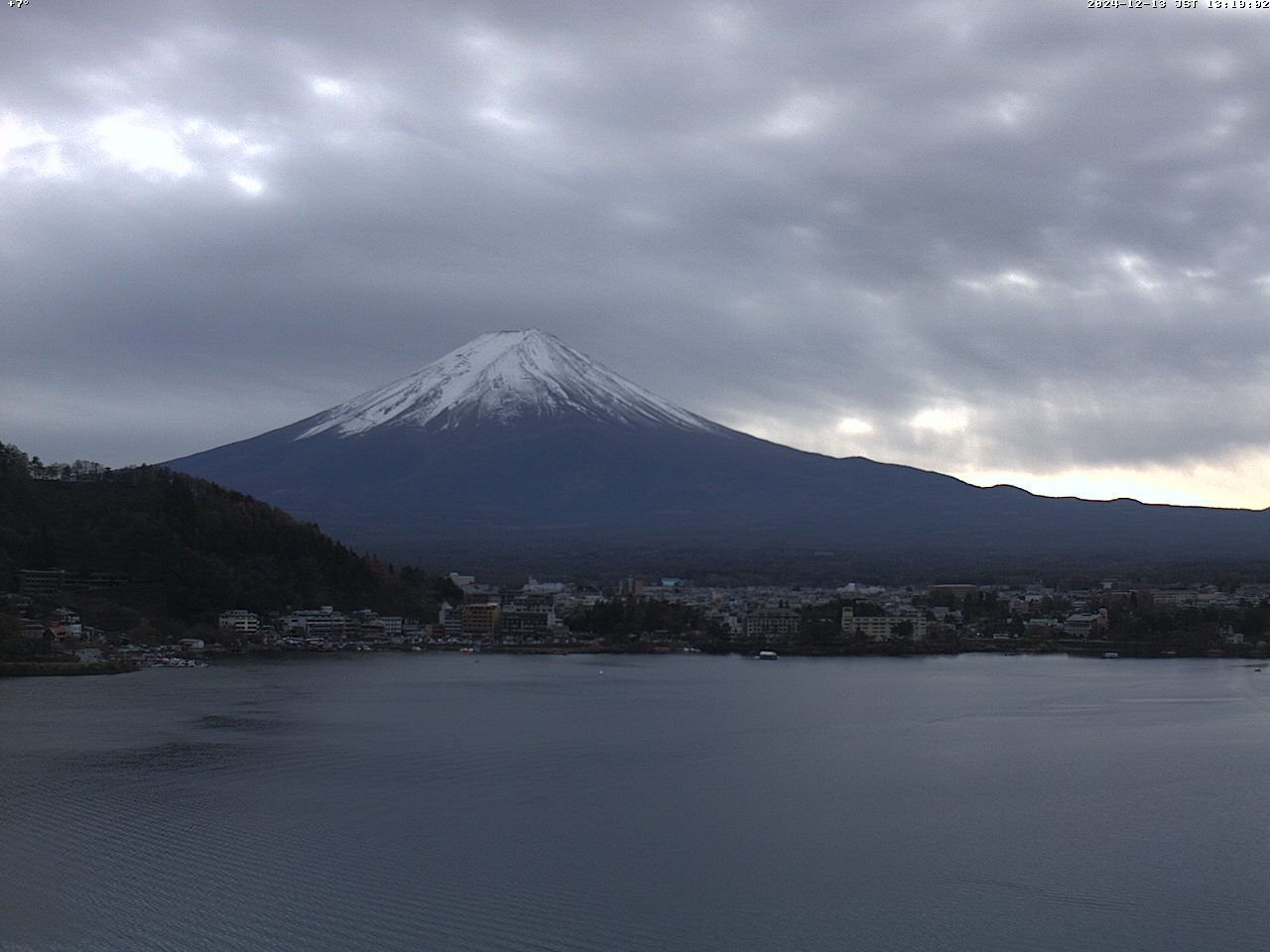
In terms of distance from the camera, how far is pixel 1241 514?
52.4 metres

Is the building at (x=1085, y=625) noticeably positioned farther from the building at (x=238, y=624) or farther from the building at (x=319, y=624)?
the building at (x=238, y=624)

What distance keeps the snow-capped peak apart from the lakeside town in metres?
27.2

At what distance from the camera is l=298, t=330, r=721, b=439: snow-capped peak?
53781 millimetres

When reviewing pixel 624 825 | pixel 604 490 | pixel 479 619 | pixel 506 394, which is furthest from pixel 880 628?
pixel 506 394

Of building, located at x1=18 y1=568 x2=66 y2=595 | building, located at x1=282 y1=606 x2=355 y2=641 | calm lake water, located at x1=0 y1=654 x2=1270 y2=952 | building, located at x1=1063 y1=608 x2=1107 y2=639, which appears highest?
building, located at x1=18 y1=568 x2=66 y2=595

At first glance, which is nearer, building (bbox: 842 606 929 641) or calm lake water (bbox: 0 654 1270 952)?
calm lake water (bbox: 0 654 1270 952)

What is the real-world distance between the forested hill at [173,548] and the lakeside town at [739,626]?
0.32 metres

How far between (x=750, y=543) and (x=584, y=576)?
942 cm

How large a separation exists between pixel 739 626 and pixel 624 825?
16.9 metres

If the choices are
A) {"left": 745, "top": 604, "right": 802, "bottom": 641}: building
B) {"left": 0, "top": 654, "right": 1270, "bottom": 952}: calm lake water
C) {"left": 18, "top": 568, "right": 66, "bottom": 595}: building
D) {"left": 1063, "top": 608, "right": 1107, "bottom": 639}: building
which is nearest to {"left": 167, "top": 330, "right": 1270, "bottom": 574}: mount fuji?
{"left": 1063, "top": 608, "right": 1107, "bottom": 639}: building

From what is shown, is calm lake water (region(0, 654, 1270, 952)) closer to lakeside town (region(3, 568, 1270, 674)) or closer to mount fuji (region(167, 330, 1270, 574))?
lakeside town (region(3, 568, 1270, 674))

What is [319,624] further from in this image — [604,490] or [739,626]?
[604,490]

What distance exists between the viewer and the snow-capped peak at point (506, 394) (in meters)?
53.8

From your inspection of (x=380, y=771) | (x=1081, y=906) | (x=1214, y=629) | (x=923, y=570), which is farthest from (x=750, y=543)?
(x=1081, y=906)
